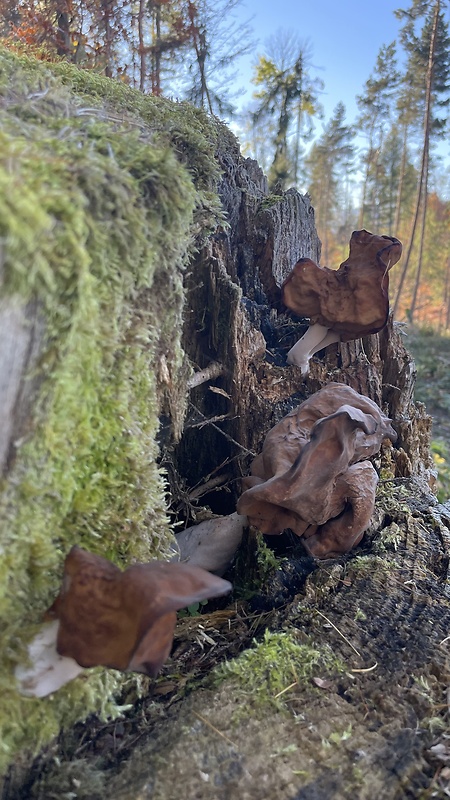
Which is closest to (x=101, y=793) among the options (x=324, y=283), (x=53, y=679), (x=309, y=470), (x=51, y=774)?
(x=51, y=774)

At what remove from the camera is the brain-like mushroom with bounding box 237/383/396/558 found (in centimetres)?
227

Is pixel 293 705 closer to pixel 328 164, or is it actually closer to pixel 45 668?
pixel 45 668

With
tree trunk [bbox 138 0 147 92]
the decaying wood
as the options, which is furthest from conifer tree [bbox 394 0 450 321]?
the decaying wood

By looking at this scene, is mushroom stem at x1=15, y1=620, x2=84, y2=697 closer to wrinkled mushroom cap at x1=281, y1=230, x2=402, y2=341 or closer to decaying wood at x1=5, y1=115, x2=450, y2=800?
decaying wood at x1=5, y1=115, x2=450, y2=800

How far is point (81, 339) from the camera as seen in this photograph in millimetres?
1398

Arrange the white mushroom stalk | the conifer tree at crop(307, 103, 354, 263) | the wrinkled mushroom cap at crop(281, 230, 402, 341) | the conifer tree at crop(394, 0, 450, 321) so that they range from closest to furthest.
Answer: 1. the white mushroom stalk
2. the wrinkled mushroom cap at crop(281, 230, 402, 341)
3. the conifer tree at crop(394, 0, 450, 321)
4. the conifer tree at crop(307, 103, 354, 263)

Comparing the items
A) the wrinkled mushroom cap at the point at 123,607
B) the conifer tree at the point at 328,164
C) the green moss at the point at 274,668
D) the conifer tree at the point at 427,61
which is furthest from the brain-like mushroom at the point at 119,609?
the conifer tree at the point at 328,164

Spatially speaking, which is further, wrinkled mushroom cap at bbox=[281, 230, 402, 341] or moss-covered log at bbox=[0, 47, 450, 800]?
wrinkled mushroom cap at bbox=[281, 230, 402, 341]

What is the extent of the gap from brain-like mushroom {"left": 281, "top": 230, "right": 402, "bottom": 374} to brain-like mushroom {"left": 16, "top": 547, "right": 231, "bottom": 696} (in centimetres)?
233

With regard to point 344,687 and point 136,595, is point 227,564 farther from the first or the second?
point 136,595

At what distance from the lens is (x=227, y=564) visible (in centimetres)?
277

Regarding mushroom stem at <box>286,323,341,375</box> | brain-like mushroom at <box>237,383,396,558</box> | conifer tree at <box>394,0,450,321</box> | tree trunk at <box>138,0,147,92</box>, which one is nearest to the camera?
brain-like mushroom at <box>237,383,396,558</box>

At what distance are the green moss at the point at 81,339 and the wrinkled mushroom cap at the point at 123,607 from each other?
0.51 feet

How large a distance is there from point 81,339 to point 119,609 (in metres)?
0.74
